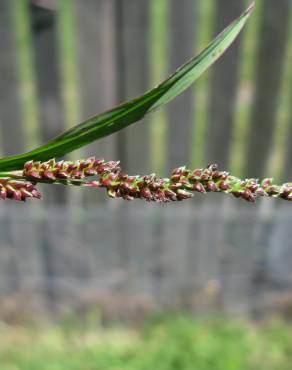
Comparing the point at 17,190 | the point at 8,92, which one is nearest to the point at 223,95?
the point at 8,92

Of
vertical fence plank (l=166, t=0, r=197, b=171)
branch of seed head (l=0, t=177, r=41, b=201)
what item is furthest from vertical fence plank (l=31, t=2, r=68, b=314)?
branch of seed head (l=0, t=177, r=41, b=201)

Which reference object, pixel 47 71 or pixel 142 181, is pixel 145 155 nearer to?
pixel 47 71

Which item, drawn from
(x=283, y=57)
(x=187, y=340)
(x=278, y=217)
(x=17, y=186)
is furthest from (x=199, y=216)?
(x=17, y=186)

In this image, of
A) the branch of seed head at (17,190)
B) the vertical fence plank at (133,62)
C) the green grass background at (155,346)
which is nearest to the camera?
the branch of seed head at (17,190)

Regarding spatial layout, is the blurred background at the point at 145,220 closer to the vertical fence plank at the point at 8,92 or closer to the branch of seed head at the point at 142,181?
the vertical fence plank at the point at 8,92

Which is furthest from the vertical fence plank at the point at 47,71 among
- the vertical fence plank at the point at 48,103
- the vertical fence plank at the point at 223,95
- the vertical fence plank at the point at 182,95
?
the vertical fence plank at the point at 223,95

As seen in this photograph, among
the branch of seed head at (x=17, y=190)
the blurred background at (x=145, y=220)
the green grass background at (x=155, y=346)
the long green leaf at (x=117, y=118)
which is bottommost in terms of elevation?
the green grass background at (x=155, y=346)
